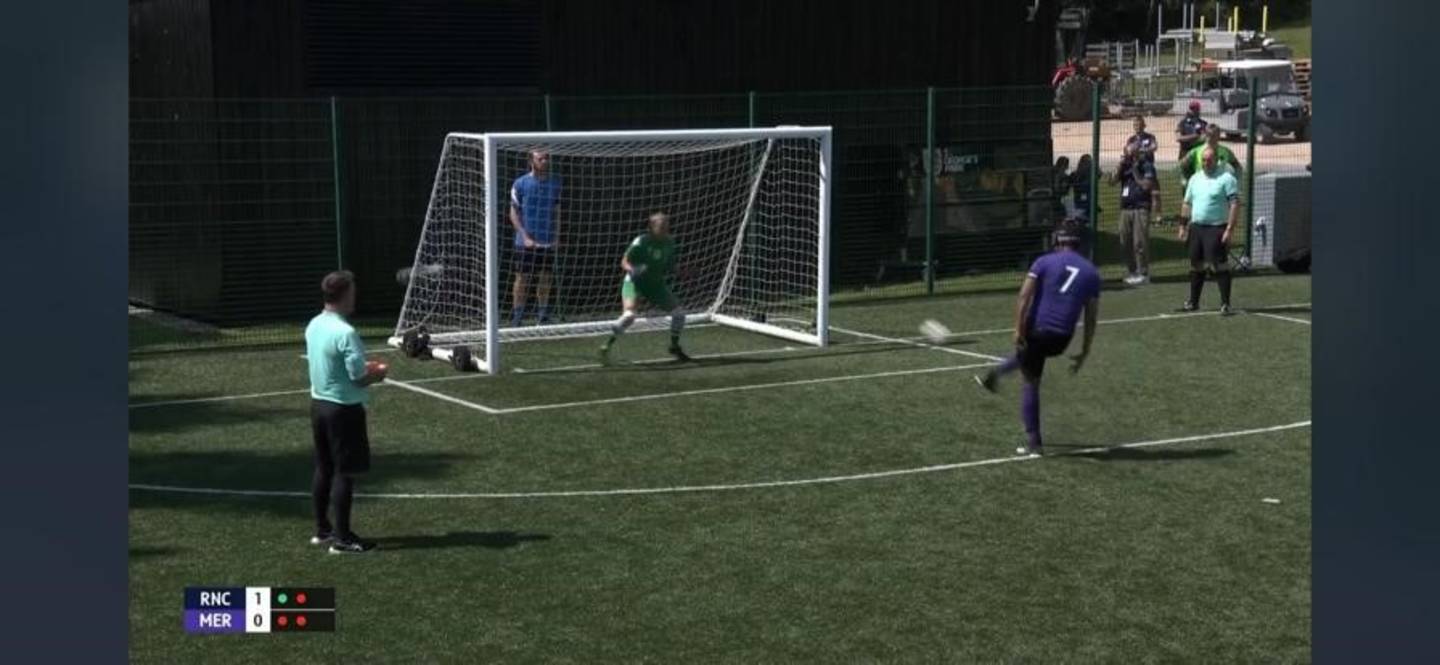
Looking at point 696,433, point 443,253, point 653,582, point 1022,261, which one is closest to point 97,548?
point 653,582

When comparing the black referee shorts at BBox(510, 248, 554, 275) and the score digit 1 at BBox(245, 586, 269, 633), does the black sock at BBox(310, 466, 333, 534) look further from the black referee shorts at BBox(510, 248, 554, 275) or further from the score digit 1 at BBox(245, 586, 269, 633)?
the black referee shorts at BBox(510, 248, 554, 275)

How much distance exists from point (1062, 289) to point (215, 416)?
277 inches

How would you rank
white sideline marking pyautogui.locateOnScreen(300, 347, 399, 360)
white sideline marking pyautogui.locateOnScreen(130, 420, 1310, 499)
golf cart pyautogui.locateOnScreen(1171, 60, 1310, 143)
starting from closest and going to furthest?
white sideline marking pyautogui.locateOnScreen(130, 420, 1310, 499)
white sideline marking pyautogui.locateOnScreen(300, 347, 399, 360)
golf cart pyautogui.locateOnScreen(1171, 60, 1310, 143)

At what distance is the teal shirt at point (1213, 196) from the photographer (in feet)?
68.2

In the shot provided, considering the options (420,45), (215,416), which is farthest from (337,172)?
(215,416)

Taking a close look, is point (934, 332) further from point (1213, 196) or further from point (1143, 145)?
point (1143, 145)

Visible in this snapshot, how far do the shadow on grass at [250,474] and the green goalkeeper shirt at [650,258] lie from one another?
15.5 feet

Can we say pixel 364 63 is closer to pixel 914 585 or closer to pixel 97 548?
pixel 914 585

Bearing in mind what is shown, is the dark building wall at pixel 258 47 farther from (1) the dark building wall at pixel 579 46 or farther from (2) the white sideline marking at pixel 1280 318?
(2) the white sideline marking at pixel 1280 318

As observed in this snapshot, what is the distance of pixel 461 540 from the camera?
10.9 metres

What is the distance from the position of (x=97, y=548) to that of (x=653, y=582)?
23.2ft

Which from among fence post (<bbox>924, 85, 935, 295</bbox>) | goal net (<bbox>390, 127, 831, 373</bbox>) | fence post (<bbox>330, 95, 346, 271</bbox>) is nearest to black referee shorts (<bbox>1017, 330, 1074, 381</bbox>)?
goal net (<bbox>390, 127, 831, 373</bbox>)

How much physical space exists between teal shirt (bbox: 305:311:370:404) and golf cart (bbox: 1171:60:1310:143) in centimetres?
3831

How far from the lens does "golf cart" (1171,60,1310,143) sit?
1909 inches
